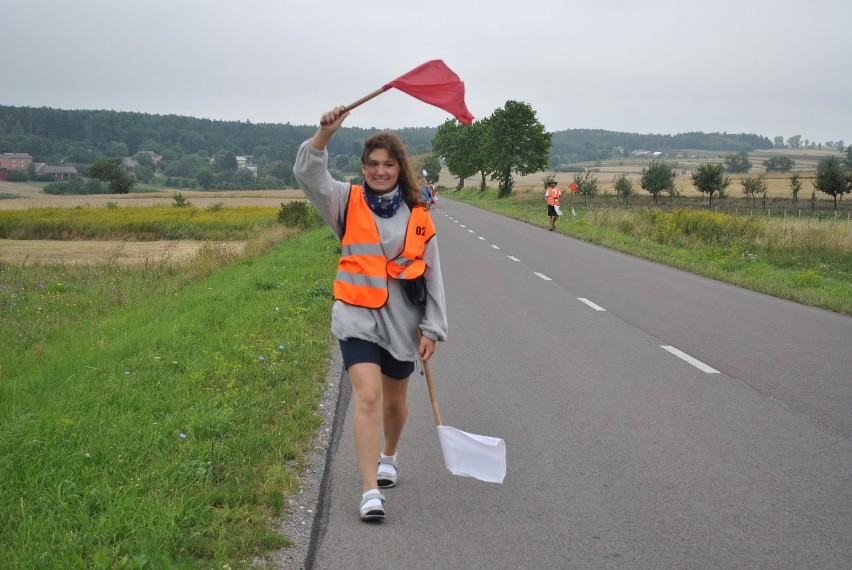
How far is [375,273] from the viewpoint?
4.24 meters

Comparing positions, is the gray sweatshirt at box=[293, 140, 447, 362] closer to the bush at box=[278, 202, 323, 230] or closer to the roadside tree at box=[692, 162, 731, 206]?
the bush at box=[278, 202, 323, 230]

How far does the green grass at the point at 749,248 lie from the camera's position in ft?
53.2

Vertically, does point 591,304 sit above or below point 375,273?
below

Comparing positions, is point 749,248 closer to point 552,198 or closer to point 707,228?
point 707,228

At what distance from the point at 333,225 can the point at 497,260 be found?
15.3 m

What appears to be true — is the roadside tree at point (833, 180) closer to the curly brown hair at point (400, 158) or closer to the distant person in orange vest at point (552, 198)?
the distant person in orange vest at point (552, 198)

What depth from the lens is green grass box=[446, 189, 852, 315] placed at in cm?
1622

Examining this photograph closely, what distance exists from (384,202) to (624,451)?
2.45 metres

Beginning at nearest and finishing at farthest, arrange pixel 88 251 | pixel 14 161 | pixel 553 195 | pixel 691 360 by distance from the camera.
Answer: pixel 691 360
pixel 553 195
pixel 88 251
pixel 14 161

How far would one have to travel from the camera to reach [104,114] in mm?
142375

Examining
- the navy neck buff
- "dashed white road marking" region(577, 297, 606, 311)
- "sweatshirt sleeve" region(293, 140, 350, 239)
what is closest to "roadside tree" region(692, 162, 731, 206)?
"dashed white road marking" region(577, 297, 606, 311)

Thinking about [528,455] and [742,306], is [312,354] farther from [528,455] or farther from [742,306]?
[742,306]

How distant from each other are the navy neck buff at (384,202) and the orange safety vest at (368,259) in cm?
3

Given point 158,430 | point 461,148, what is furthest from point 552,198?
→ point 461,148
